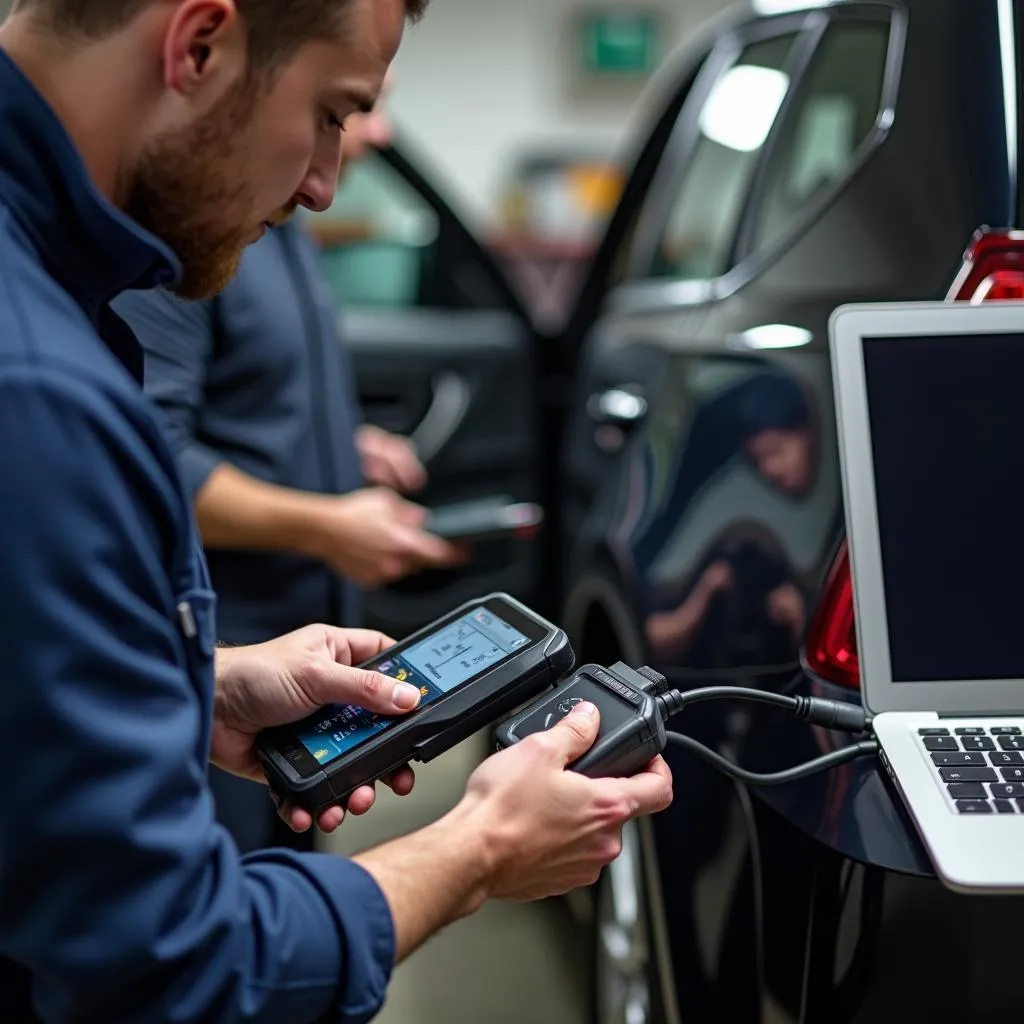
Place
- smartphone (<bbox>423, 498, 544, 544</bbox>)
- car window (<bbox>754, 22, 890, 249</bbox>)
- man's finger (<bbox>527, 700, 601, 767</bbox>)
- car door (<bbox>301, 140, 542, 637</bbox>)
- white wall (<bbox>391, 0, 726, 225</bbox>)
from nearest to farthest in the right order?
man's finger (<bbox>527, 700, 601, 767</bbox>), car window (<bbox>754, 22, 890, 249</bbox>), smartphone (<bbox>423, 498, 544, 544</bbox>), car door (<bbox>301, 140, 542, 637</bbox>), white wall (<bbox>391, 0, 726, 225</bbox>)

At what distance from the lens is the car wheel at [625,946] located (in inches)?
57.3

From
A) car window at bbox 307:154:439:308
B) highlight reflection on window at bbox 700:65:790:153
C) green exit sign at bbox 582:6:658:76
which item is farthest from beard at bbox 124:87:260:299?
green exit sign at bbox 582:6:658:76

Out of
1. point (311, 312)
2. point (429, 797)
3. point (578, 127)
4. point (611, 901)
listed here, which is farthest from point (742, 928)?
point (578, 127)

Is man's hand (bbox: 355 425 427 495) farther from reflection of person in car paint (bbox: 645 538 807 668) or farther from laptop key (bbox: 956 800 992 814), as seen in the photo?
laptop key (bbox: 956 800 992 814)

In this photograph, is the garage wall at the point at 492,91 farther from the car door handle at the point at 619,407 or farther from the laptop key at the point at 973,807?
the laptop key at the point at 973,807

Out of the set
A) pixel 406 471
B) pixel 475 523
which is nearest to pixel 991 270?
pixel 475 523

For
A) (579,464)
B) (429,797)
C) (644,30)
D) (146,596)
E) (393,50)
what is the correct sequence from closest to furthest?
(146,596) < (393,50) < (429,797) < (579,464) < (644,30)

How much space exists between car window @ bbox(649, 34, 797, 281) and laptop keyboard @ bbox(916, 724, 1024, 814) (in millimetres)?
856

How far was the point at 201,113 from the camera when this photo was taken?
0.77 metres

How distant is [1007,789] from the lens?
0.93 metres

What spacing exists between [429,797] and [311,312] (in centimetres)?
87

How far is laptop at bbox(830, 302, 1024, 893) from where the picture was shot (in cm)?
104

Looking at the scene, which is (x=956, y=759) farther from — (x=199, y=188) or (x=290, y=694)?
(x=199, y=188)

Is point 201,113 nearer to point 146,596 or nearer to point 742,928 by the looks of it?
point 146,596
